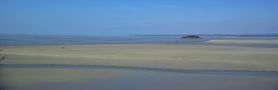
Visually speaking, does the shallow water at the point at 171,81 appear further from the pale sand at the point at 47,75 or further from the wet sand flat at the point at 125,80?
the pale sand at the point at 47,75

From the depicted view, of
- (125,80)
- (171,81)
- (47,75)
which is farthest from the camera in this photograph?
(47,75)

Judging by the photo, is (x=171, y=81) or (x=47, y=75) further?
(x=47, y=75)

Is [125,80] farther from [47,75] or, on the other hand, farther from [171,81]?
[47,75]

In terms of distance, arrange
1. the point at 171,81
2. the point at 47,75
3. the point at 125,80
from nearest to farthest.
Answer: the point at 171,81
the point at 125,80
the point at 47,75

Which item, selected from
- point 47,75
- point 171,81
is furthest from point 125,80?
point 47,75

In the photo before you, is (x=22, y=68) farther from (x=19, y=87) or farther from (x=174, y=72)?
(x=174, y=72)

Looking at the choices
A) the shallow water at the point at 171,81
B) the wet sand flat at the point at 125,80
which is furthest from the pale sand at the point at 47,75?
the shallow water at the point at 171,81

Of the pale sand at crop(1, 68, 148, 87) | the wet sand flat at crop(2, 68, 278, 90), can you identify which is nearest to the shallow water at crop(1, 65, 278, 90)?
the wet sand flat at crop(2, 68, 278, 90)

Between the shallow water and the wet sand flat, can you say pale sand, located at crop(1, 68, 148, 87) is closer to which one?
the wet sand flat

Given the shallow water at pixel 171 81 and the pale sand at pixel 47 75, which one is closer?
the shallow water at pixel 171 81

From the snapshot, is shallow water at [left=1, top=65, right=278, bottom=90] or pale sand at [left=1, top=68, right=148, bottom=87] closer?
shallow water at [left=1, top=65, right=278, bottom=90]

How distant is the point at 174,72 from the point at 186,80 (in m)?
1.93

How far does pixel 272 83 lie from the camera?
10.4 m

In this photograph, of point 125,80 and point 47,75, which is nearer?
point 125,80
